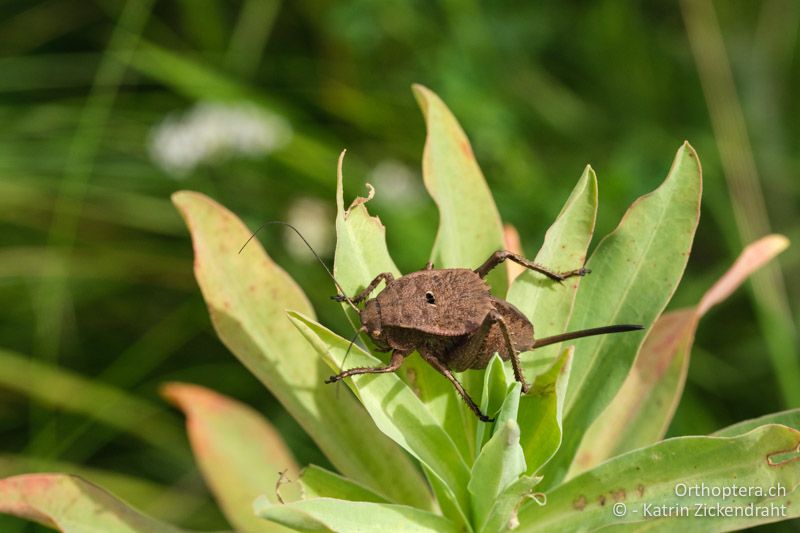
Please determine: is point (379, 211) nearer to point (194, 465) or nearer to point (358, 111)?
point (358, 111)

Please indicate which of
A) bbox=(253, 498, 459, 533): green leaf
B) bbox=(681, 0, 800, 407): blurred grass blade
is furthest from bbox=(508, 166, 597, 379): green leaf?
bbox=(681, 0, 800, 407): blurred grass blade

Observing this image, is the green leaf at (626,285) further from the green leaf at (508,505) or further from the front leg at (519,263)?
the green leaf at (508,505)

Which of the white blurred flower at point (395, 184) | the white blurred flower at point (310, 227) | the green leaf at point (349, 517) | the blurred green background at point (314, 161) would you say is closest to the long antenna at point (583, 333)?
the green leaf at point (349, 517)

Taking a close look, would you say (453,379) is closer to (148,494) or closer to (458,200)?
(458,200)

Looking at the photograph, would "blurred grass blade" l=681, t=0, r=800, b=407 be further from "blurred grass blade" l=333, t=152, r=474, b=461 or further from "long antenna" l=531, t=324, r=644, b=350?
"blurred grass blade" l=333, t=152, r=474, b=461

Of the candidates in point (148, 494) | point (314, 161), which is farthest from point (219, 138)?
point (148, 494)

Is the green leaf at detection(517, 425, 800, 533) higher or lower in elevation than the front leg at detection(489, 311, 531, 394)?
lower

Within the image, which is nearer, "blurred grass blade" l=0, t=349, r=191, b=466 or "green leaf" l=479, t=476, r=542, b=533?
"green leaf" l=479, t=476, r=542, b=533
